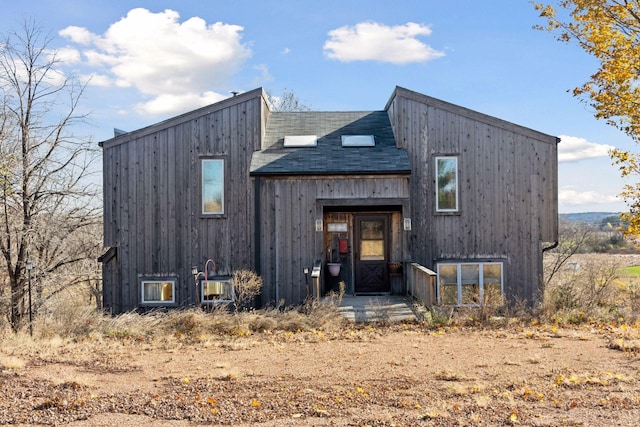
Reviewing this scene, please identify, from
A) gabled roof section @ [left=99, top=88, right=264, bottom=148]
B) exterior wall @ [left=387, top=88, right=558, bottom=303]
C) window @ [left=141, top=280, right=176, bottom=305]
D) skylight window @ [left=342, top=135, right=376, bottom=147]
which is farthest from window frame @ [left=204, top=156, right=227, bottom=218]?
exterior wall @ [left=387, top=88, right=558, bottom=303]

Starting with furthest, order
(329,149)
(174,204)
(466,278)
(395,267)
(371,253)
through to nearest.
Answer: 1. (371,253)
2. (395,267)
3. (329,149)
4. (466,278)
5. (174,204)

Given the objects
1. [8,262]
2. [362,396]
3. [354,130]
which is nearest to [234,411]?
[362,396]

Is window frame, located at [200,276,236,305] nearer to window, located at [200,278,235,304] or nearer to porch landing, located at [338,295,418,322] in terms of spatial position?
window, located at [200,278,235,304]

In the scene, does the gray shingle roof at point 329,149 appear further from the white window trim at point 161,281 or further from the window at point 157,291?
the window at point 157,291

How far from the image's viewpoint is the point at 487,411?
716cm

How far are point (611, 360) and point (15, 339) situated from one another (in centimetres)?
1194

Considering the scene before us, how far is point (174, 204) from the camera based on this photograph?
1636 centimetres

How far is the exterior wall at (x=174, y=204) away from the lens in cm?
1630

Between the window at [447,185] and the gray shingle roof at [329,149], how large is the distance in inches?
44.9

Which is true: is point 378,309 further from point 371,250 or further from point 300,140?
point 300,140

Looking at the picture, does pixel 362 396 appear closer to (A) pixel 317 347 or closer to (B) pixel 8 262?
(A) pixel 317 347

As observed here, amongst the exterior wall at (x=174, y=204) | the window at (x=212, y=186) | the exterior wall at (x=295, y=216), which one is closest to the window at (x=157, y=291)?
the exterior wall at (x=174, y=204)

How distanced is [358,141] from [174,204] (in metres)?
5.69

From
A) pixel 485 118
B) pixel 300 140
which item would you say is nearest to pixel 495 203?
pixel 485 118
